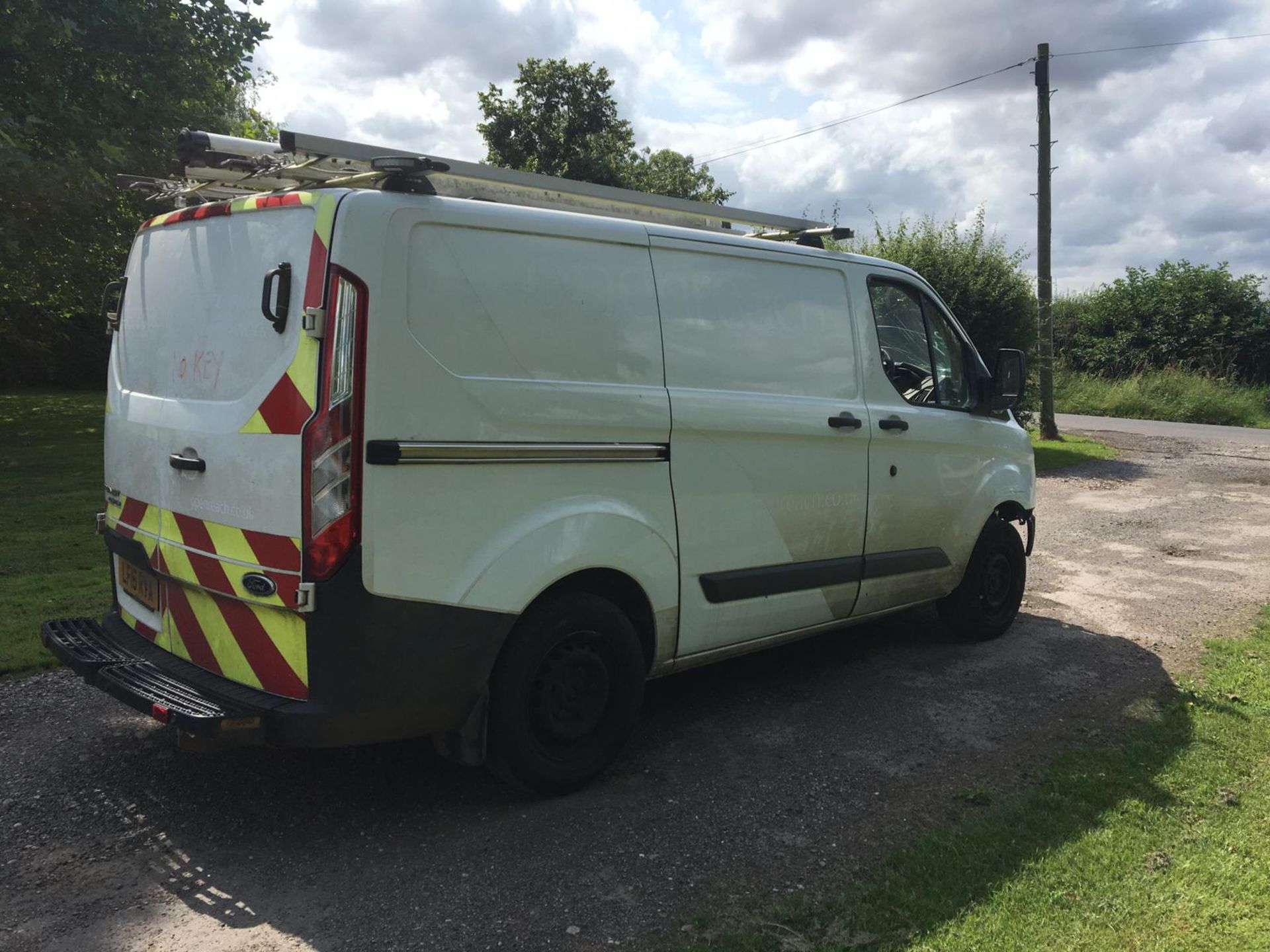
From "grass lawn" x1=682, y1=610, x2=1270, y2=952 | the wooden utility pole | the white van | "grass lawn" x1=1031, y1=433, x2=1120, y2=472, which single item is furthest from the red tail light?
the wooden utility pole

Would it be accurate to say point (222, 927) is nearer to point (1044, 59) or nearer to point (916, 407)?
point (916, 407)

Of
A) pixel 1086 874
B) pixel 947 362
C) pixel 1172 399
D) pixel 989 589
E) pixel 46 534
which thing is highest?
pixel 947 362

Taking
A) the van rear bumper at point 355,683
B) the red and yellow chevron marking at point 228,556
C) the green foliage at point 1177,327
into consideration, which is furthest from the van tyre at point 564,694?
the green foliage at point 1177,327

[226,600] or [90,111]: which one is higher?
[90,111]

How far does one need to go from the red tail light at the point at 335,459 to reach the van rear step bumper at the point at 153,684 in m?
0.52

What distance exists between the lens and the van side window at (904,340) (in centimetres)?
510

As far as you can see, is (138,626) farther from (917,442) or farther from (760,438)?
(917,442)

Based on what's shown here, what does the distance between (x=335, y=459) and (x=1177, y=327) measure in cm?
3070

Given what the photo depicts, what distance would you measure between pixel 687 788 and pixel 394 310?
213 cm

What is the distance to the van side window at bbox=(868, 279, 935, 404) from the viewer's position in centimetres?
510

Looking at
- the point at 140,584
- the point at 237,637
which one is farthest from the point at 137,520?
the point at 237,637

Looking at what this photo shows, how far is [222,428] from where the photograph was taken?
331cm

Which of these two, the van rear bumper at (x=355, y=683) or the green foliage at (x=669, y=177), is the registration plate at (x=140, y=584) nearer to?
the van rear bumper at (x=355, y=683)

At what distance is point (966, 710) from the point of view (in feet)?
15.7
